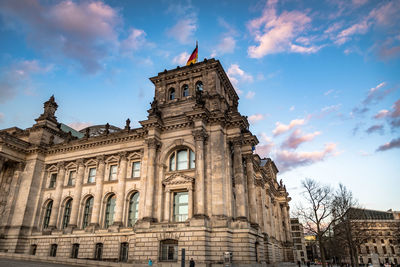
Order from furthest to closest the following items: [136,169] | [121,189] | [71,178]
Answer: [71,178] < [136,169] < [121,189]

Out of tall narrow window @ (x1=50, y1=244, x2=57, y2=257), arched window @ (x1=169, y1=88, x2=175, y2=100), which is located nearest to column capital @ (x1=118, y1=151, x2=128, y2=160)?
arched window @ (x1=169, y1=88, x2=175, y2=100)

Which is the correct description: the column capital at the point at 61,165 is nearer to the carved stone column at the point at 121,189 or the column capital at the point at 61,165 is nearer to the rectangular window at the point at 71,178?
the rectangular window at the point at 71,178

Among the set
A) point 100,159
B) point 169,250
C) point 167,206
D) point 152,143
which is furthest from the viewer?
point 100,159

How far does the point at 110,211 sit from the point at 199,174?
14076 millimetres

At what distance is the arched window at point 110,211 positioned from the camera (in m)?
33.9

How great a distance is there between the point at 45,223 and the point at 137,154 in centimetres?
1644

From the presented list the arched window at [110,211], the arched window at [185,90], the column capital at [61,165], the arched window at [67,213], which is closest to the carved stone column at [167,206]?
the arched window at [110,211]

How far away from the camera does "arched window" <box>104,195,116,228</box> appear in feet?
111

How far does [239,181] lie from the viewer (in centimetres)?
2900

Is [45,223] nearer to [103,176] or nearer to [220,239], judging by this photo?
[103,176]

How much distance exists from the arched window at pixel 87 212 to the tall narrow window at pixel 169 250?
13304 millimetres

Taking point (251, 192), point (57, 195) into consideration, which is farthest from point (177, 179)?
point (57, 195)

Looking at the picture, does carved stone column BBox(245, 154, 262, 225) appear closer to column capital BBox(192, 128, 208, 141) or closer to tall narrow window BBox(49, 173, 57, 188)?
column capital BBox(192, 128, 208, 141)

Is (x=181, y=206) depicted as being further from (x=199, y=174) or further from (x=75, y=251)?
(x=75, y=251)
